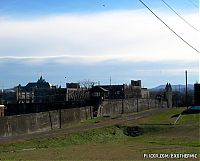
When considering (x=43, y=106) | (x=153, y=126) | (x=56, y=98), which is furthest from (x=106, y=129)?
(x=56, y=98)

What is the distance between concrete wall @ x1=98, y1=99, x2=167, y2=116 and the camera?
6669 centimetres

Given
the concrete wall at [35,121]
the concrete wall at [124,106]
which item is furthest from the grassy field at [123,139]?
the concrete wall at [124,106]

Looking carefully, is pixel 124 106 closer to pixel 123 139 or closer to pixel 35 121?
pixel 35 121

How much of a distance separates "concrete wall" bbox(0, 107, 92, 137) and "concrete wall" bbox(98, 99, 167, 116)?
9298mm

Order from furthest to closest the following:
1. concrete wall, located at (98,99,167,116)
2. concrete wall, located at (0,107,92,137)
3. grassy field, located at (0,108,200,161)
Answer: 1. concrete wall, located at (98,99,167,116)
2. concrete wall, located at (0,107,92,137)
3. grassy field, located at (0,108,200,161)

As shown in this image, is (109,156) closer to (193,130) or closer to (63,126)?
(193,130)

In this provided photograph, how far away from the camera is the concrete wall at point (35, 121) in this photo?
39531mm

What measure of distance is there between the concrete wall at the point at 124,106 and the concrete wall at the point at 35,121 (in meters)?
9.30

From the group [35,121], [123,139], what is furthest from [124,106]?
[123,139]

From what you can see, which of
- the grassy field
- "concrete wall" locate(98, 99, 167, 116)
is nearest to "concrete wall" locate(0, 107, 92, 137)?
the grassy field

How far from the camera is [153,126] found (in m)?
47.4

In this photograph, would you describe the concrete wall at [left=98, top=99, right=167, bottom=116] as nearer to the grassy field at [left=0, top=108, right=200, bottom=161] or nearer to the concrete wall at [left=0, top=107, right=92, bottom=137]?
the concrete wall at [left=0, top=107, right=92, bottom=137]

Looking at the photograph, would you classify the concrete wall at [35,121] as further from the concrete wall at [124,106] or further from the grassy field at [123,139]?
the concrete wall at [124,106]

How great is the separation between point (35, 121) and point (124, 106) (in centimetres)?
3175
